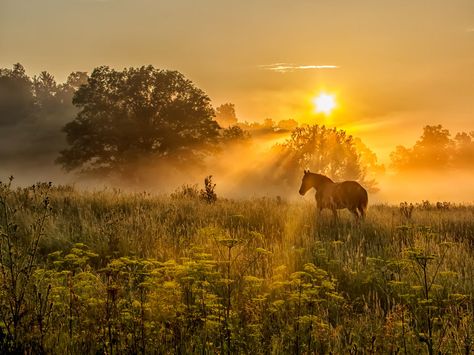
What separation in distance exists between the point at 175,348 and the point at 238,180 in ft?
206

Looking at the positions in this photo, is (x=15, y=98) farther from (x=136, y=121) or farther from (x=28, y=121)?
(x=136, y=121)

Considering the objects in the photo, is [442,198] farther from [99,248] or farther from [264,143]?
[99,248]

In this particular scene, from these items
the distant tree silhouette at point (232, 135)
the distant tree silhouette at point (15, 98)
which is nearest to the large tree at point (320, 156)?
the distant tree silhouette at point (232, 135)

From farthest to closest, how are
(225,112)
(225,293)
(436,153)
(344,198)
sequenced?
1. (225,112)
2. (436,153)
3. (344,198)
4. (225,293)

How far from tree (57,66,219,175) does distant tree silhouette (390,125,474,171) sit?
7586 cm

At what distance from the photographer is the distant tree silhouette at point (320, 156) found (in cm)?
6962

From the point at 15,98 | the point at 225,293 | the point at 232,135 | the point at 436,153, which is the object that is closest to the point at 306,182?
the point at 225,293

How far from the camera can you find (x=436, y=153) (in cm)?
10469

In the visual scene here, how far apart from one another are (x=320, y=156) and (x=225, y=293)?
6566cm

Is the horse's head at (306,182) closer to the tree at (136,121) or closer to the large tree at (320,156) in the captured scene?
the tree at (136,121)

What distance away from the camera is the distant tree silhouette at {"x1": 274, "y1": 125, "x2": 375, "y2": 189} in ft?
228

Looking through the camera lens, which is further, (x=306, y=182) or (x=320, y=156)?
(x=320, y=156)

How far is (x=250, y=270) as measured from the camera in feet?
23.3

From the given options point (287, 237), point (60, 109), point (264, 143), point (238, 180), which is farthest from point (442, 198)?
point (287, 237)
